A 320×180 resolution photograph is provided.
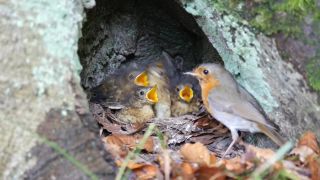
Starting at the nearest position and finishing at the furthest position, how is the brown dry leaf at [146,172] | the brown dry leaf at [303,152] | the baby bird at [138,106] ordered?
the brown dry leaf at [146,172]
the brown dry leaf at [303,152]
the baby bird at [138,106]

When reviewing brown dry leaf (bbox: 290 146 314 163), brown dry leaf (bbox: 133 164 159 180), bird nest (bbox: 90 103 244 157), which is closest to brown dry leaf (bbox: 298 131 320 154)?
brown dry leaf (bbox: 290 146 314 163)

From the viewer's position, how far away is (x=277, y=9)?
4.76 meters

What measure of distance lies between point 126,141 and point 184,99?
1.65 metres

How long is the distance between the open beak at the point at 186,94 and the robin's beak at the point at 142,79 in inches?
15.6

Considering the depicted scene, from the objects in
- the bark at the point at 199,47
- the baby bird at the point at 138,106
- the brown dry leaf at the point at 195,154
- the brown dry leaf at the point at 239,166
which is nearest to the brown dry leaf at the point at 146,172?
the brown dry leaf at the point at 195,154

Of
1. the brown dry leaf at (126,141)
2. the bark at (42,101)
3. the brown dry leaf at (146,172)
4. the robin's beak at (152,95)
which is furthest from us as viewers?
the robin's beak at (152,95)

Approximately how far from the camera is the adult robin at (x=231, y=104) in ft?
16.5

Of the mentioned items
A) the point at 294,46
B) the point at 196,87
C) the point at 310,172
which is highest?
the point at 294,46

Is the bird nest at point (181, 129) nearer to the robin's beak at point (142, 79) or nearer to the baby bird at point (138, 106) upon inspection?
the baby bird at point (138, 106)

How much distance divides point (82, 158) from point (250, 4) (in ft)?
6.16

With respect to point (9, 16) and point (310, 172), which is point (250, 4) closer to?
point (310, 172)

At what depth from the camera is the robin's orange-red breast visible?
6801mm

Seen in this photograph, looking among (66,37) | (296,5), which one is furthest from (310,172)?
(66,37)

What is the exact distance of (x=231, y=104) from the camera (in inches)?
212
